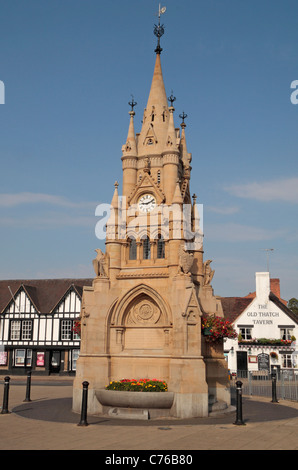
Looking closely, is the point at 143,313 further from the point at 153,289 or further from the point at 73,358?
the point at 73,358

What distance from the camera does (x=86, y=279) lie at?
173 feet

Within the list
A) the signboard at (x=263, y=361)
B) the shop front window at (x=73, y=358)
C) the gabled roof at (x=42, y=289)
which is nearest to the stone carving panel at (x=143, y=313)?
the gabled roof at (x=42, y=289)

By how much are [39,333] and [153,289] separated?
32214mm

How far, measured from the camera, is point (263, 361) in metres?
45.4

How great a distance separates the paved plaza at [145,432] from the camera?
12.3 metres

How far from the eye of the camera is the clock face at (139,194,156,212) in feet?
71.4

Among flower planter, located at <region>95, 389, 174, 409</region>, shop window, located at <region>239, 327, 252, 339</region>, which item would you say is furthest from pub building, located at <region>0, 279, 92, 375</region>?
flower planter, located at <region>95, 389, 174, 409</region>

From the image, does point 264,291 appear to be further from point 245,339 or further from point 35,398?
point 35,398

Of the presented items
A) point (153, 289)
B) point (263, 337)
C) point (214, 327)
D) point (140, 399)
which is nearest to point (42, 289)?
point (263, 337)

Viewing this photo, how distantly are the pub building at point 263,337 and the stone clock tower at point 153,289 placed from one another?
2581 cm

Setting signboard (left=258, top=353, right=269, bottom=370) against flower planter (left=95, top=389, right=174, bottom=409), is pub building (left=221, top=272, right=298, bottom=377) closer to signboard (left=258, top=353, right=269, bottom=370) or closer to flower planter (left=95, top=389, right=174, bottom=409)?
signboard (left=258, top=353, right=269, bottom=370)

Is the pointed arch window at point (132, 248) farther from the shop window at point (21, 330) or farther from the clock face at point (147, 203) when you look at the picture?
the shop window at point (21, 330)
